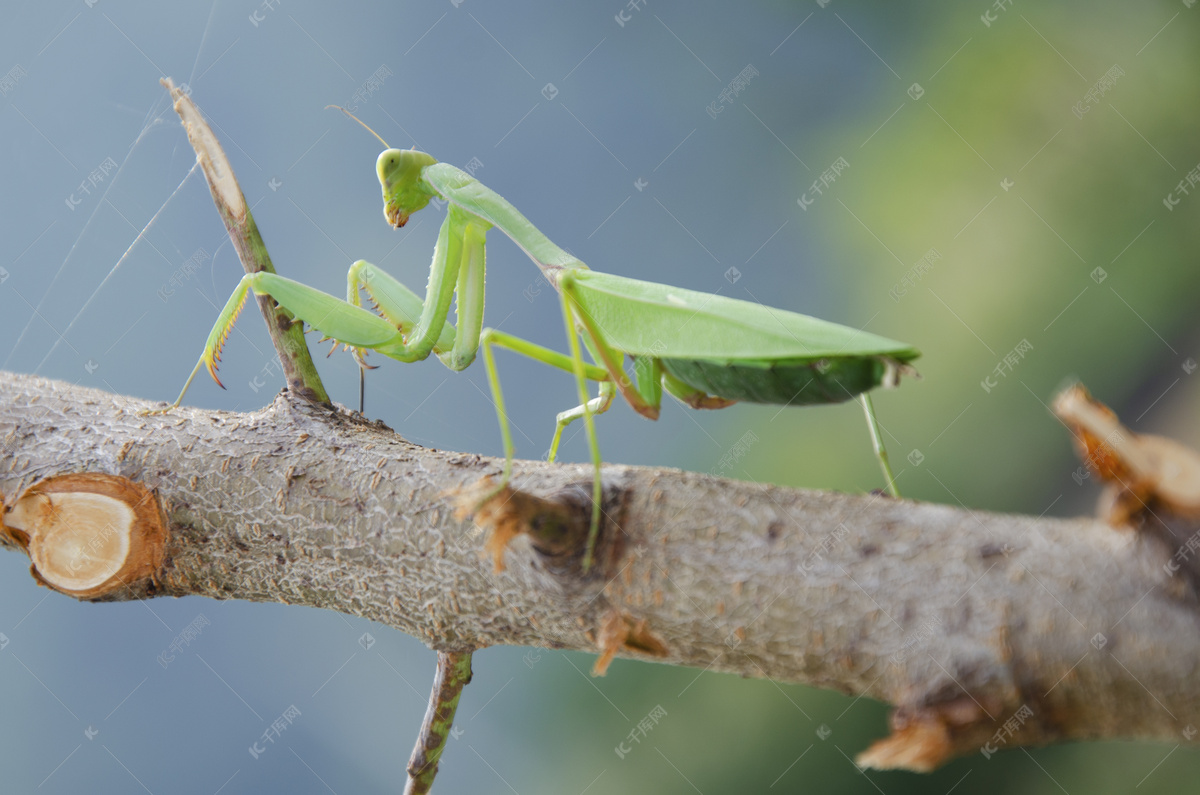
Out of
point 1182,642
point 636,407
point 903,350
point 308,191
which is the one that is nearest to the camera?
point 1182,642

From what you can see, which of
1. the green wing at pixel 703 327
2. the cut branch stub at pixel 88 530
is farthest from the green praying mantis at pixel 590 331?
the cut branch stub at pixel 88 530

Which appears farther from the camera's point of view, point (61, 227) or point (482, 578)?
point (61, 227)

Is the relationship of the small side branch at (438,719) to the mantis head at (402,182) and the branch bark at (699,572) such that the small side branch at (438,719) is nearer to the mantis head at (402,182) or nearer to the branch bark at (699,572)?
the branch bark at (699,572)

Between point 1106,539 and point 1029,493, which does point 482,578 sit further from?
point 1029,493

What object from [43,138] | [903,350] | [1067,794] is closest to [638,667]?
[1067,794]

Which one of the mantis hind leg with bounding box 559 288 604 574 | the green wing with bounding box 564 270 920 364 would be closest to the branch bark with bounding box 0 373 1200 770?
the mantis hind leg with bounding box 559 288 604 574

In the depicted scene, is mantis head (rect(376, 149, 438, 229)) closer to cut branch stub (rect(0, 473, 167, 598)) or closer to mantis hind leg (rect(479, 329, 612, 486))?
mantis hind leg (rect(479, 329, 612, 486))
